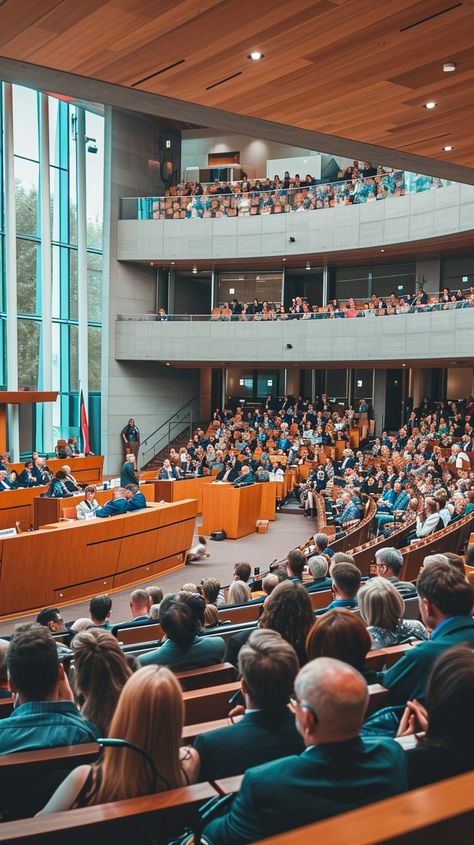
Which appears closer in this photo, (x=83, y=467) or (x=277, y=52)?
(x=277, y=52)

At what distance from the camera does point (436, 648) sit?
2928mm

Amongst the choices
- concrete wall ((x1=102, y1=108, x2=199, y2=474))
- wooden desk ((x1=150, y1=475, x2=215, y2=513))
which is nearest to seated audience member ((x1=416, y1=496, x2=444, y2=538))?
wooden desk ((x1=150, y1=475, x2=215, y2=513))

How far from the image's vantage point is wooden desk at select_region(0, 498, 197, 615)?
9492 mm

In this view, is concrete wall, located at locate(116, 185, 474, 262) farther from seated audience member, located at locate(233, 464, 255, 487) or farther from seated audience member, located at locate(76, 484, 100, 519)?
seated audience member, located at locate(76, 484, 100, 519)

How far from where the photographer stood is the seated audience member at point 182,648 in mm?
3930

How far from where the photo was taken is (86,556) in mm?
10398

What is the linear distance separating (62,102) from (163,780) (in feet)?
91.0

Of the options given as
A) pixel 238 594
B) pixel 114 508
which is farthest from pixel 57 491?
pixel 238 594

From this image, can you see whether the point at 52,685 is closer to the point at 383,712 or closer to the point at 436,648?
the point at 383,712

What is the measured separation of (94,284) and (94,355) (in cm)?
284

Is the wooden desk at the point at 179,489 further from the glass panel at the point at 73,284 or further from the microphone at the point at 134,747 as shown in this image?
the microphone at the point at 134,747

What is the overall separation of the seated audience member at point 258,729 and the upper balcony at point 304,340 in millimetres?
19587

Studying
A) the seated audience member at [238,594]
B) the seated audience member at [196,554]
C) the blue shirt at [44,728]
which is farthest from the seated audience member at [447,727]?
the seated audience member at [196,554]

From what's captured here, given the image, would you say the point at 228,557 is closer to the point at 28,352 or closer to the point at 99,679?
the point at 99,679
